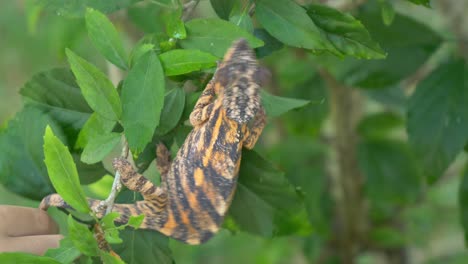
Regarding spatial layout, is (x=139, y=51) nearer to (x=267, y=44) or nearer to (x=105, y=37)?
(x=105, y=37)

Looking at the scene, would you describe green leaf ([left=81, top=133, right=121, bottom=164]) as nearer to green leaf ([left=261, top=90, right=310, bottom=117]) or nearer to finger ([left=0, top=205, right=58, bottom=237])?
finger ([left=0, top=205, right=58, bottom=237])

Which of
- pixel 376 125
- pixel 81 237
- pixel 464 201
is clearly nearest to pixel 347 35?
pixel 81 237

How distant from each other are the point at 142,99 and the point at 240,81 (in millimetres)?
267

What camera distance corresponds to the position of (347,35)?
3.60 feet

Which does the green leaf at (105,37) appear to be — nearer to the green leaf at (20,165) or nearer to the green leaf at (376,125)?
the green leaf at (20,165)

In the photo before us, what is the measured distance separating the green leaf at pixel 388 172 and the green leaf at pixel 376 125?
4 cm

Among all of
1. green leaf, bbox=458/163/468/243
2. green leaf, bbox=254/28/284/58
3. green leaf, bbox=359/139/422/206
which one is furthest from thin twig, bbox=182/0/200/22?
green leaf, bbox=359/139/422/206

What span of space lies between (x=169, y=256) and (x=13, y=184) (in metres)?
0.35

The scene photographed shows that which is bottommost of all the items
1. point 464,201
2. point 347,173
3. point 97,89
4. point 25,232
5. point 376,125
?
point 347,173

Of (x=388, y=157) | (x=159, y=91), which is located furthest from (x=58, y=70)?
(x=388, y=157)

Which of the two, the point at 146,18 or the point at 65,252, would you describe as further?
the point at 146,18

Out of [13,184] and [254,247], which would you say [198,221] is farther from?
[254,247]

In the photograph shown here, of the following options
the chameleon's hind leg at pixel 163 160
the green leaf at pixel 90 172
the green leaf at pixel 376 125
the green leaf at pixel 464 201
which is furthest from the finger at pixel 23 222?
the green leaf at pixel 376 125

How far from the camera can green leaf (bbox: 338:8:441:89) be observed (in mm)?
1650
